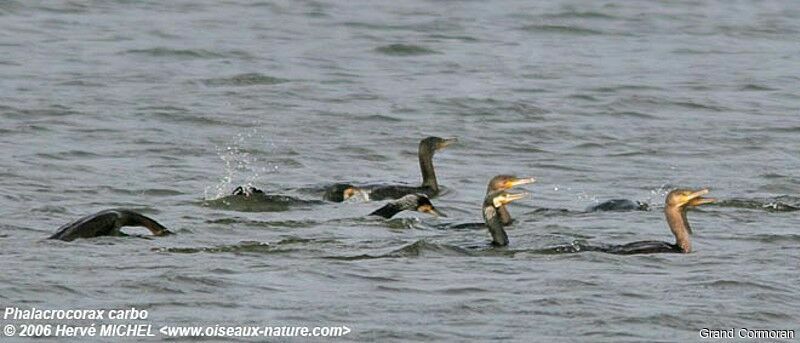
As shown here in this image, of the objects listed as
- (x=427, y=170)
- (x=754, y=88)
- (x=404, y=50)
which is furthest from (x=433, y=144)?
(x=404, y=50)

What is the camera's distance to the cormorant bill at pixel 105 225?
14.0 m

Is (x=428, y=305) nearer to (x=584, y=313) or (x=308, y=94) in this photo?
(x=584, y=313)

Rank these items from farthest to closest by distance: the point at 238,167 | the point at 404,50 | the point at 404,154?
1. the point at 404,50
2. the point at 404,154
3. the point at 238,167

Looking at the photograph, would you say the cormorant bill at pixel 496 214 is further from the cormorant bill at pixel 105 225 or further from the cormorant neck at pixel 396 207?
the cormorant bill at pixel 105 225

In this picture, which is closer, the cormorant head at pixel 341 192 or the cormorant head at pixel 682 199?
the cormorant head at pixel 682 199

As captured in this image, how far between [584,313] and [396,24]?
65.7 feet

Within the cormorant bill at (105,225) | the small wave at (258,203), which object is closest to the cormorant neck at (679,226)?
the small wave at (258,203)

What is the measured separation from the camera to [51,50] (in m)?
27.4

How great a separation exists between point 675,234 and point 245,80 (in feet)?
38.0

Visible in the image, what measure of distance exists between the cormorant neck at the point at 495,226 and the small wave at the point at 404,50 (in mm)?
14061

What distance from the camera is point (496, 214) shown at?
1460 cm

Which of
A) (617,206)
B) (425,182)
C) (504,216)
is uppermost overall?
(504,216)

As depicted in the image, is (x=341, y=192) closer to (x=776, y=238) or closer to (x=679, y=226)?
(x=679, y=226)

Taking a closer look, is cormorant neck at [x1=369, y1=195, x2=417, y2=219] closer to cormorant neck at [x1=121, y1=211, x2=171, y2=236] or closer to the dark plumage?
the dark plumage
